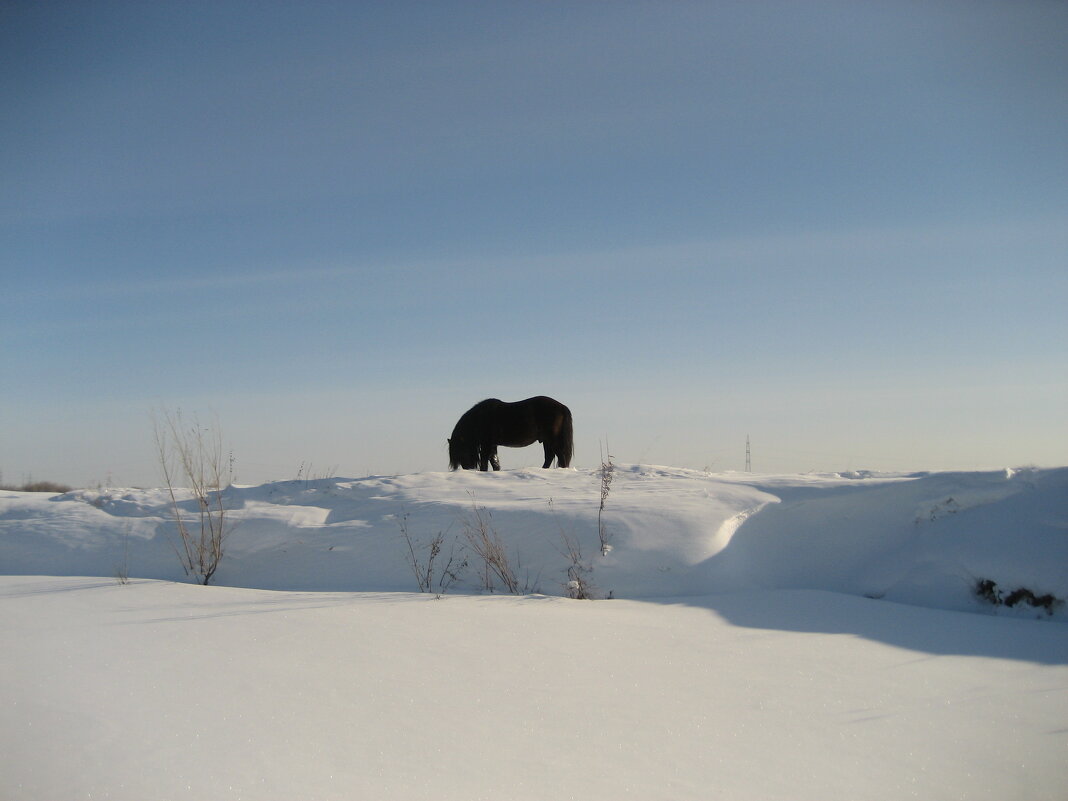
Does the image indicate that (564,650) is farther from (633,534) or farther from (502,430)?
(502,430)

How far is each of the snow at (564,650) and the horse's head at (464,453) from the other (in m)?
5.45

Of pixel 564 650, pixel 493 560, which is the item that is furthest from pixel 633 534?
pixel 564 650

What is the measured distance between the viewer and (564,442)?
1271cm

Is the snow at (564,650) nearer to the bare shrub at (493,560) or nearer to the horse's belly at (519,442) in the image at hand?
the bare shrub at (493,560)

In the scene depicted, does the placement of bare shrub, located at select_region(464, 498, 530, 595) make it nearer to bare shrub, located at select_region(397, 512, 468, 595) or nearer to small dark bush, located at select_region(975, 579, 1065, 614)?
bare shrub, located at select_region(397, 512, 468, 595)

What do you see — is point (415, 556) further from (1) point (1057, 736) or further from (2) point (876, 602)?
(1) point (1057, 736)

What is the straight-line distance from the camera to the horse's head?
12.2 metres

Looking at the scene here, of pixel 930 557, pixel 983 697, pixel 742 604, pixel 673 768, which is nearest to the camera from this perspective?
pixel 673 768

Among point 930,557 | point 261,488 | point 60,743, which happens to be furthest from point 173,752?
point 261,488

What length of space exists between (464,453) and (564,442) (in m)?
1.73

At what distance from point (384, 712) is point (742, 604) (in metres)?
2.60

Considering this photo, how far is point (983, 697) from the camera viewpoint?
2715 millimetres

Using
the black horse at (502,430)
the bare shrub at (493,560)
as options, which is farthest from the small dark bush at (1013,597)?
the black horse at (502,430)

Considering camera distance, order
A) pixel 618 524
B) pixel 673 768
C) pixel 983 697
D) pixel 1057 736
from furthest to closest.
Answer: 1. pixel 618 524
2. pixel 983 697
3. pixel 1057 736
4. pixel 673 768
